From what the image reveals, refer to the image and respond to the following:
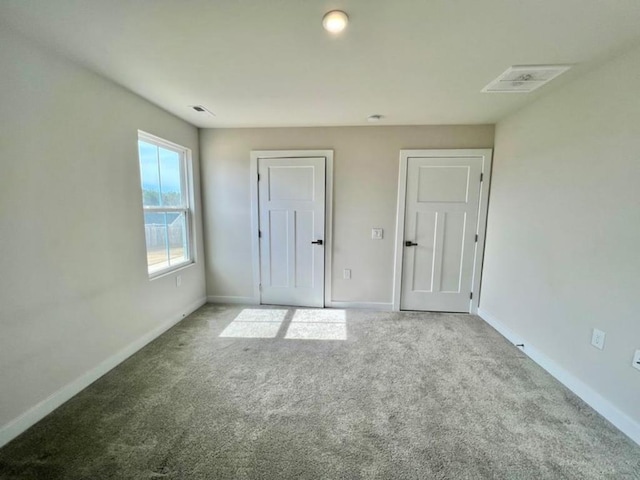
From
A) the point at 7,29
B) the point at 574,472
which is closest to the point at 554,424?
the point at 574,472

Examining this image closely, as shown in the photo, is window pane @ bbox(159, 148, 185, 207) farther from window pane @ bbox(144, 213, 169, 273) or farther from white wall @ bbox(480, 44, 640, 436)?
white wall @ bbox(480, 44, 640, 436)

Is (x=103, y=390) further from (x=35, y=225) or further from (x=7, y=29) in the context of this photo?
(x=7, y=29)

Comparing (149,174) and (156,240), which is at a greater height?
(149,174)

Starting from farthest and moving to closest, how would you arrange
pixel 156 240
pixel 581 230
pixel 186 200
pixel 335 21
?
pixel 186 200, pixel 156 240, pixel 581 230, pixel 335 21

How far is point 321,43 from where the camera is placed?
1509 mm

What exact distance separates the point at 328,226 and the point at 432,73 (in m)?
1.87

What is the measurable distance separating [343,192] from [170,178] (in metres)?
2.01

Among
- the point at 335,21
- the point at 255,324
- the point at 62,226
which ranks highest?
the point at 335,21

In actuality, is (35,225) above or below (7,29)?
below

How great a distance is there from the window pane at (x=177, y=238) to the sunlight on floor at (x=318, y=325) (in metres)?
1.56

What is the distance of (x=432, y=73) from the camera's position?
183 centimetres

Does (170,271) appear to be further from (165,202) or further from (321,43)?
(321,43)

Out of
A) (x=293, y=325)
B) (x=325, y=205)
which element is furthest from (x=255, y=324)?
(x=325, y=205)

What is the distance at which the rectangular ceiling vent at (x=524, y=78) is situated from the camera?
5.73ft
